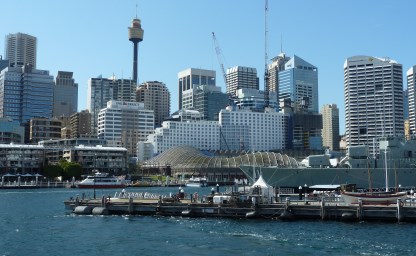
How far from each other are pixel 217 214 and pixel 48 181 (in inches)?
5218

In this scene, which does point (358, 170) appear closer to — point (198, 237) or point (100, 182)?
point (198, 237)

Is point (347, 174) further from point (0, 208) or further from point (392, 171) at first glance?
point (0, 208)

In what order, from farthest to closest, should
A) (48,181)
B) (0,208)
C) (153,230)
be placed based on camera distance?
(48,181) → (0,208) → (153,230)

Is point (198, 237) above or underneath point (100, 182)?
underneath

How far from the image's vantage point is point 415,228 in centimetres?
6144

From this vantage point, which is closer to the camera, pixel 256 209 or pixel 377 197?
pixel 256 209

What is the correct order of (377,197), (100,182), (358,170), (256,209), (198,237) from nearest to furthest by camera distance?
(198,237) < (256,209) < (377,197) < (358,170) < (100,182)

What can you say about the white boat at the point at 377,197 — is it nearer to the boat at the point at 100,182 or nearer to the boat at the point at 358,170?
the boat at the point at 358,170

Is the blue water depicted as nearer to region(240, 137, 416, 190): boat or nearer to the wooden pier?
the wooden pier

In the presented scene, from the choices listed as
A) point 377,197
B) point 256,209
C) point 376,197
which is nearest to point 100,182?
point 256,209

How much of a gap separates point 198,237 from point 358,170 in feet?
226

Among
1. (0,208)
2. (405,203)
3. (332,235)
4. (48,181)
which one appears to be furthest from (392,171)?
(48,181)

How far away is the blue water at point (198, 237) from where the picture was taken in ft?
169

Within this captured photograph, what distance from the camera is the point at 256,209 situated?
2776 inches
